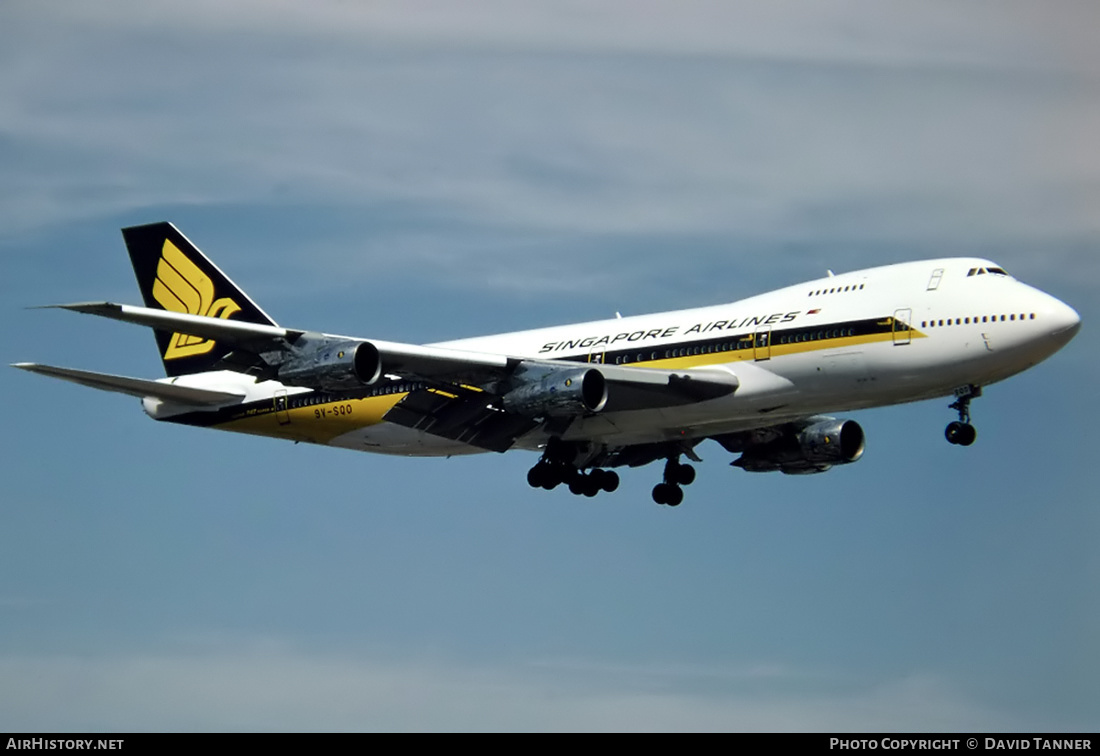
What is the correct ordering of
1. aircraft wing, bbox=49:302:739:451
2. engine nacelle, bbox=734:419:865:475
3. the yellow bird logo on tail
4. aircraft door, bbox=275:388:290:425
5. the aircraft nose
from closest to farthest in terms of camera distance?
the aircraft nose
aircraft wing, bbox=49:302:739:451
engine nacelle, bbox=734:419:865:475
aircraft door, bbox=275:388:290:425
the yellow bird logo on tail

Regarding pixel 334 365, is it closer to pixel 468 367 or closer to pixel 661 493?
pixel 468 367

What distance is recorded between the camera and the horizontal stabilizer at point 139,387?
163 feet

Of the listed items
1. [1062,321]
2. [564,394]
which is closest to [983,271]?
[1062,321]

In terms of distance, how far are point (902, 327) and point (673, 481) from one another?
1282 cm

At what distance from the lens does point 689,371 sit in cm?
5003

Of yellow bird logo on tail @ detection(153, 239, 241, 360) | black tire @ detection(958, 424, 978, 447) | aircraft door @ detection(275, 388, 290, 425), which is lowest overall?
black tire @ detection(958, 424, 978, 447)

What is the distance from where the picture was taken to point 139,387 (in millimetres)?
54469

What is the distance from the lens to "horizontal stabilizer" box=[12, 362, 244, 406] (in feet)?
163

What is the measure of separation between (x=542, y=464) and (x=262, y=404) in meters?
10.2

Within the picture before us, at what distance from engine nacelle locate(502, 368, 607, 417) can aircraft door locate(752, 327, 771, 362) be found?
4630mm

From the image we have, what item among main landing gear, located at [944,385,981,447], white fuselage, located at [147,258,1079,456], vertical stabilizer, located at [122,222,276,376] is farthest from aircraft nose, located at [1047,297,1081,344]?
vertical stabilizer, located at [122,222,276,376]

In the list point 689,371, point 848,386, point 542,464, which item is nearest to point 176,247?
point 542,464

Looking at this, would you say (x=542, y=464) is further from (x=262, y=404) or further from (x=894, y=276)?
(x=894, y=276)

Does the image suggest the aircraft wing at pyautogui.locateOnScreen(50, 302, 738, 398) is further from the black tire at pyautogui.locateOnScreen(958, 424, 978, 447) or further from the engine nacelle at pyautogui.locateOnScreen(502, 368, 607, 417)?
the black tire at pyautogui.locateOnScreen(958, 424, 978, 447)
